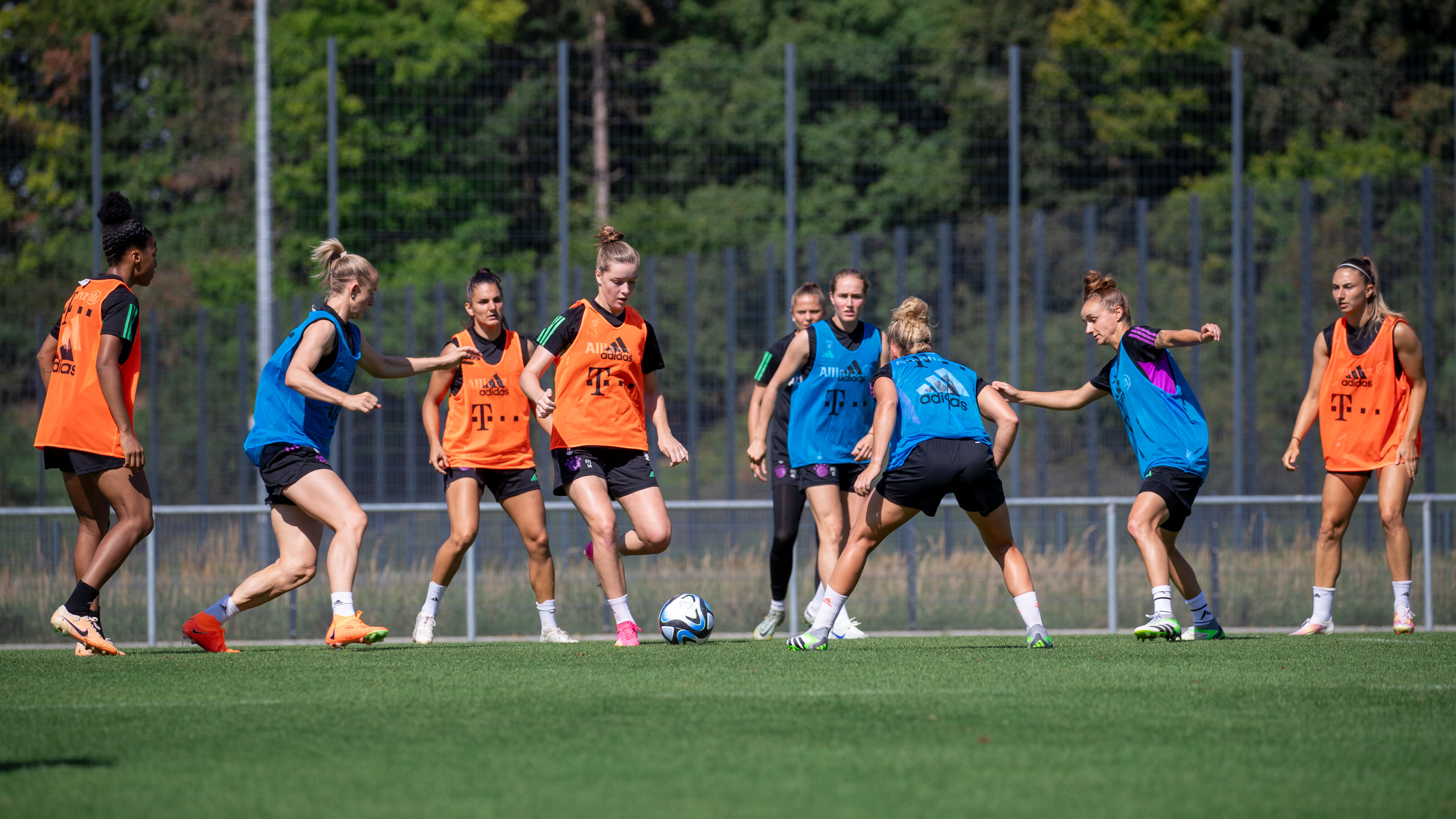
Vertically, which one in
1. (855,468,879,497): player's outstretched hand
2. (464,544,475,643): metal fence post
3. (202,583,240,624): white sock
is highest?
(855,468,879,497): player's outstretched hand

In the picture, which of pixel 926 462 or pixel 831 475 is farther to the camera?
pixel 831 475

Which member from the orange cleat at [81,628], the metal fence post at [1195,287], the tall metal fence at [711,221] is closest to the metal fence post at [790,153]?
the tall metal fence at [711,221]

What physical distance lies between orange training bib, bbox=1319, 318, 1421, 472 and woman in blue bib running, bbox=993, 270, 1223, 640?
4.29 feet

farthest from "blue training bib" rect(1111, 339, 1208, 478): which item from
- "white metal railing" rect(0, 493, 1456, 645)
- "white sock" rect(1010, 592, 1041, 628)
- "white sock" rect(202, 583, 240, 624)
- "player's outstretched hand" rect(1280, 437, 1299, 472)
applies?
"white sock" rect(202, 583, 240, 624)

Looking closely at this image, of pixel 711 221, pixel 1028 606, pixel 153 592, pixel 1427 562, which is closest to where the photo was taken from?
pixel 1028 606

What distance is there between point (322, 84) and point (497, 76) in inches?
110

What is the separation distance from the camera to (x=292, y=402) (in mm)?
6824

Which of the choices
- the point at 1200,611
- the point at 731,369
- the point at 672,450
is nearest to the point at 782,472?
the point at 672,450

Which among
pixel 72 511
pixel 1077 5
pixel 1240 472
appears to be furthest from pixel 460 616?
pixel 1077 5

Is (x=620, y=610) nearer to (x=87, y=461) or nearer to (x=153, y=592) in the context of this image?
(x=87, y=461)

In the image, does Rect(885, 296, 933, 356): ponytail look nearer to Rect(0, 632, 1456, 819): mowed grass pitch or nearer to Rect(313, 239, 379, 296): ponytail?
Rect(0, 632, 1456, 819): mowed grass pitch

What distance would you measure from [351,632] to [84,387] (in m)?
1.82

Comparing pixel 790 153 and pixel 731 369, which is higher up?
pixel 790 153

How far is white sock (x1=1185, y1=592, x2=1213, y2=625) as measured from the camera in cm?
783
